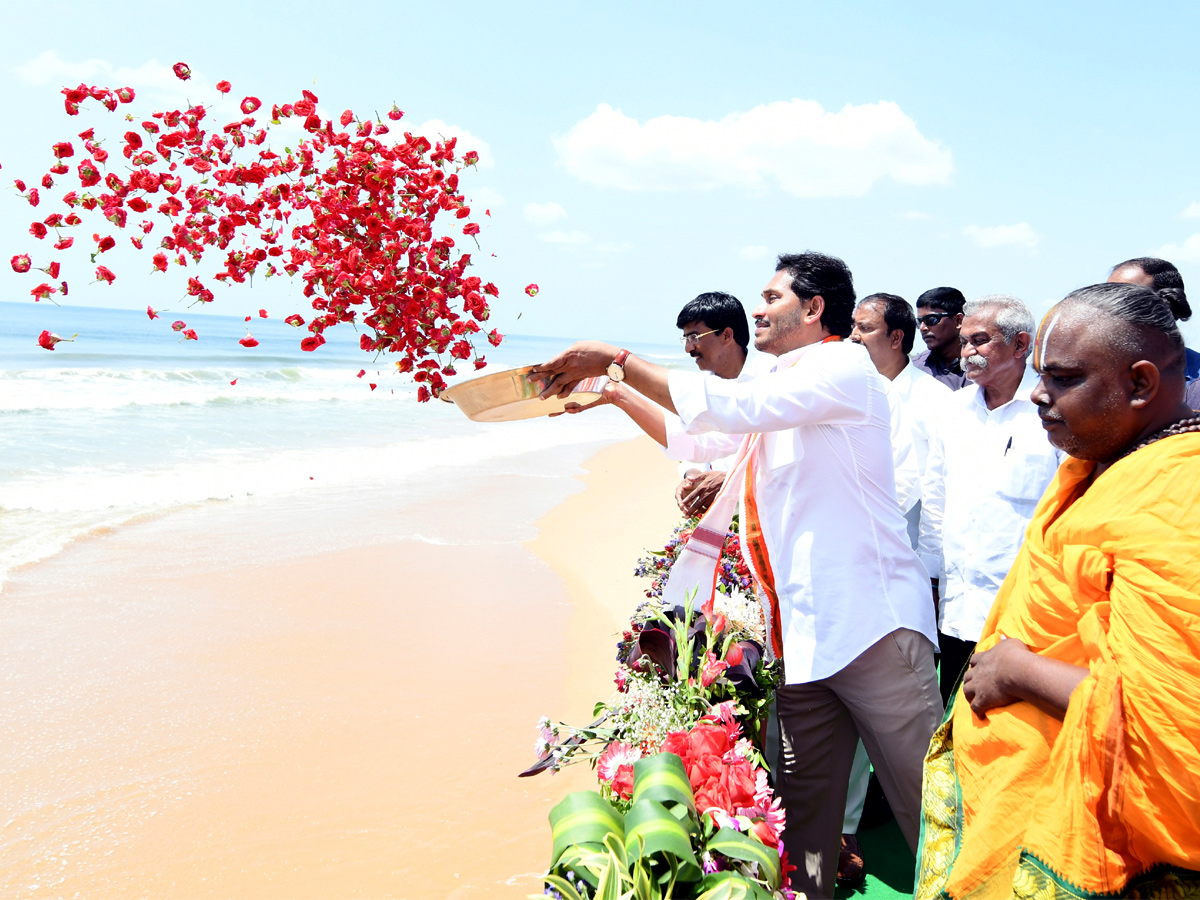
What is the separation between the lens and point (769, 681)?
2.91m

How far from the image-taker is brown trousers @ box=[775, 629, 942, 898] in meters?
Answer: 2.62

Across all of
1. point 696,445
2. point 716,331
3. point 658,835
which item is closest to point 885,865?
point 696,445

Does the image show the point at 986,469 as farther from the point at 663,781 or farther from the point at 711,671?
the point at 663,781

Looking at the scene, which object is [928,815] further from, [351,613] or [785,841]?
[351,613]

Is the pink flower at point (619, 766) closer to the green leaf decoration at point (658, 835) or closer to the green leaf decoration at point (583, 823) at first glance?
the green leaf decoration at point (583, 823)

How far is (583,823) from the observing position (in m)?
1.94

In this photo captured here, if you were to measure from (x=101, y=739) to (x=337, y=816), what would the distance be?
1622mm

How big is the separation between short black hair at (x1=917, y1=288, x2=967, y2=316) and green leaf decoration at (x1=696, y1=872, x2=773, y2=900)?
408 centimetres

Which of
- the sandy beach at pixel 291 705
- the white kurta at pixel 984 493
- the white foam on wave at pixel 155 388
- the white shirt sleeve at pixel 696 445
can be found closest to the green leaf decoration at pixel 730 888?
the white shirt sleeve at pixel 696 445

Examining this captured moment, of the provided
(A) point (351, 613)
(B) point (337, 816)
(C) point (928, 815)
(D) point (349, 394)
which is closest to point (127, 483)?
(A) point (351, 613)

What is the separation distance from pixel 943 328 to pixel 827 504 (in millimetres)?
2964

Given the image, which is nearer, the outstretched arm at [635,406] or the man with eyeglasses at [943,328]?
the outstretched arm at [635,406]

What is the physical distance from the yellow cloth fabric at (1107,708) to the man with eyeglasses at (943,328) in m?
3.56

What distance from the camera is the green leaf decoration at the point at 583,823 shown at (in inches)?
75.0
